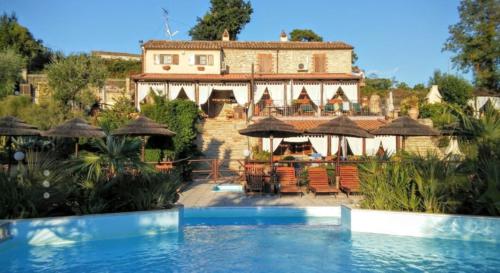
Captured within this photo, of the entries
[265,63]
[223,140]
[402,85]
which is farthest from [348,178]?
[402,85]

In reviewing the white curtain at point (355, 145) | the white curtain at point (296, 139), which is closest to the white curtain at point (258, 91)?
the white curtain at point (296, 139)

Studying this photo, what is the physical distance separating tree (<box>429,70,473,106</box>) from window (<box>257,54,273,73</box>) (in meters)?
14.3

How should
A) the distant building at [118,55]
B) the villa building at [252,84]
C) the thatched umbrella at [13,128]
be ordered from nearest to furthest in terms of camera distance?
the thatched umbrella at [13,128] < the villa building at [252,84] < the distant building at [118,55]

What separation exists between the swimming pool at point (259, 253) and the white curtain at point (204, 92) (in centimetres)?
2253

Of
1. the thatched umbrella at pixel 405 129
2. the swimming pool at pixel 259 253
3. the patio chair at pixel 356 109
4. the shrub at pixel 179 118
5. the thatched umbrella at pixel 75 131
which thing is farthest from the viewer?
the patio chair at pixel 356 109

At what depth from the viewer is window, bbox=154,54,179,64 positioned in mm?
33000

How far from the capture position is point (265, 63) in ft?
112

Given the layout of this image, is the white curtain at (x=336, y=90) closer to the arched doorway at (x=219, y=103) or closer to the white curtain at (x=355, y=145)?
the arched doorway at (x=219, y=103)

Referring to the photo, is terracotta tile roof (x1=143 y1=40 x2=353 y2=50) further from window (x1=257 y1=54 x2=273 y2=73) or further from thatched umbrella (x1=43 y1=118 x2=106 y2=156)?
thatched umbrella (x1=43 y1=118 x2=106 y2=156)

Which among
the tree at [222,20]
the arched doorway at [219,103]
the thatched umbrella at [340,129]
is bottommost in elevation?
the thatched umbrella at [340,129]

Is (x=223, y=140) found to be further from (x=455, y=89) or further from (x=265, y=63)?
(x=455, y=89)

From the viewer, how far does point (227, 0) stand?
169 feet

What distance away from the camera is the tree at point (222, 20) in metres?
50.0

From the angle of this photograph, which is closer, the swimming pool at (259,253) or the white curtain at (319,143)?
the swimming pool at (259,253)
